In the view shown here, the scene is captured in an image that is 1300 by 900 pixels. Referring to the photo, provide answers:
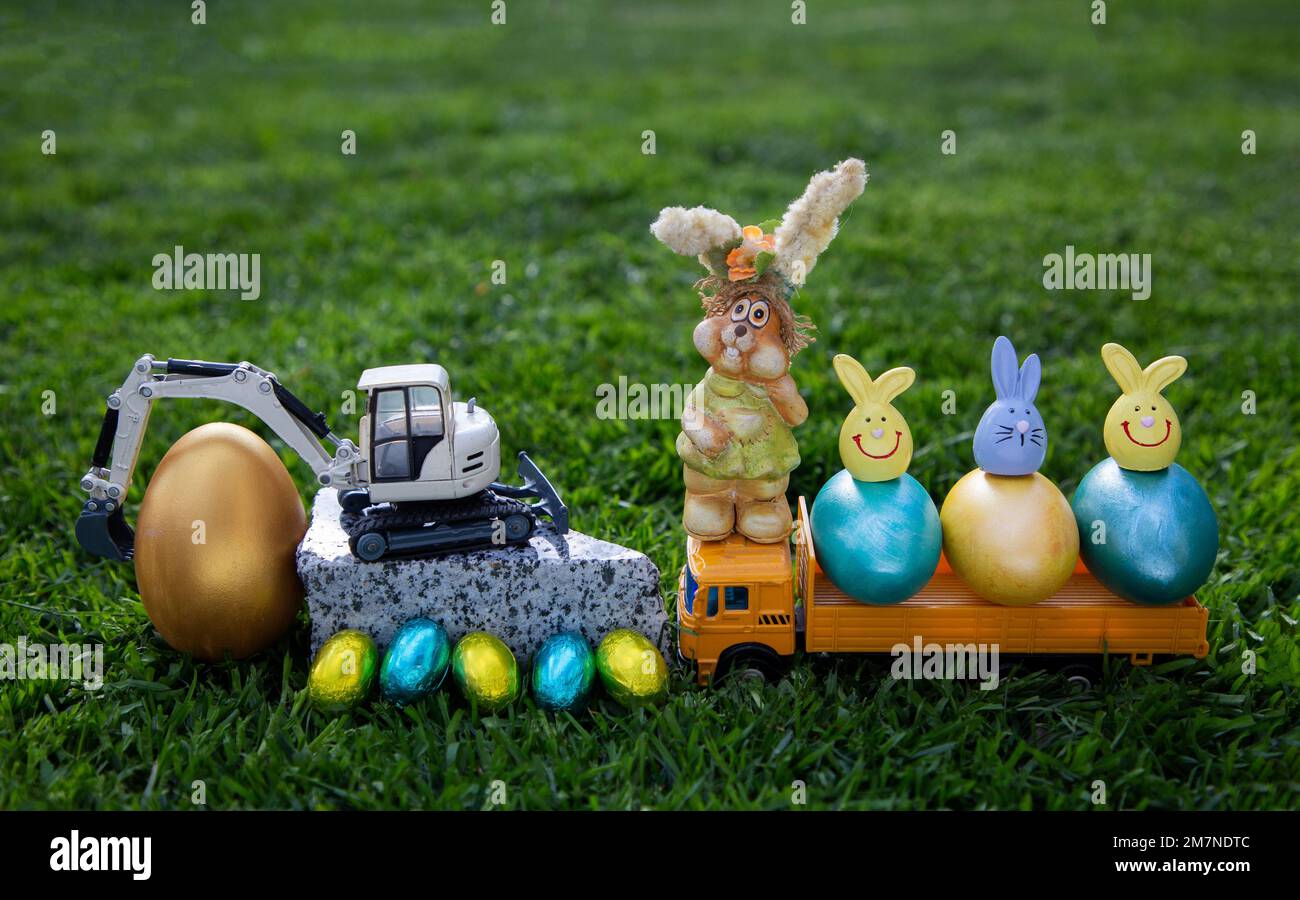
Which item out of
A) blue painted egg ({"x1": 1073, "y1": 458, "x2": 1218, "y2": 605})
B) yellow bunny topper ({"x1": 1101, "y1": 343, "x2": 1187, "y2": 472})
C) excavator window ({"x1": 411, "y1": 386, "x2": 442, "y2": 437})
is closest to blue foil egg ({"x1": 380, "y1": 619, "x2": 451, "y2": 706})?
excavator window ({"x1": 411, "y1": 386, "x2": 442, "y2": 437})

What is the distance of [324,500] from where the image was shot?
13.6 feet

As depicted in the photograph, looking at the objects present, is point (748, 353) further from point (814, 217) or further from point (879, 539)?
point (879, 539)

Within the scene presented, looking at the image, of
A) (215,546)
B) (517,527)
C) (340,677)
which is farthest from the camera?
(517,527)

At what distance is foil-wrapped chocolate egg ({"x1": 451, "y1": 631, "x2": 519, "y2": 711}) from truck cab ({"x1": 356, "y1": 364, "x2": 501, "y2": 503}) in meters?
0.50

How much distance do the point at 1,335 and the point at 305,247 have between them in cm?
190

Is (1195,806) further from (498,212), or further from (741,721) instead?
(498,212)

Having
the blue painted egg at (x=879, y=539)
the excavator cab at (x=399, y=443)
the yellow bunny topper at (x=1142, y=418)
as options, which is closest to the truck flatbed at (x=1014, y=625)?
the blue painted egg at (x=879, y=539)

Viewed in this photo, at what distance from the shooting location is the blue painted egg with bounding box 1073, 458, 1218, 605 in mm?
3637

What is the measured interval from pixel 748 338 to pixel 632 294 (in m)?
3.36

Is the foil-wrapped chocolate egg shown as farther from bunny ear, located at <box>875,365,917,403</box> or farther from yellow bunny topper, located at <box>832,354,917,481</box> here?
bunny ear, located at <box>875,365,917,403</box>

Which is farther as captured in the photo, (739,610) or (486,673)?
(739,610)

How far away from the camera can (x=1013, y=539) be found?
3641 mm

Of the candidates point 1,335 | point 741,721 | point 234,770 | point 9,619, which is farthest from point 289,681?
point 1,335

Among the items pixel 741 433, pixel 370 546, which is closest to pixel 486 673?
pixel 370 546
